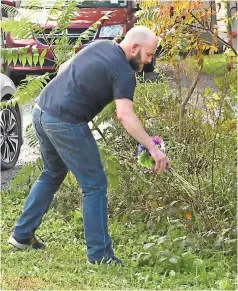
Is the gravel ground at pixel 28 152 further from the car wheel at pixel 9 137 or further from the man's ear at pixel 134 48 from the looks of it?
the man's ear at pixel 134 48

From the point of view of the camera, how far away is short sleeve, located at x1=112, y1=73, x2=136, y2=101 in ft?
17.5

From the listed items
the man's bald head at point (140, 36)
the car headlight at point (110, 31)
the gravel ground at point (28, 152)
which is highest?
the man's bald head at point (140, 36)

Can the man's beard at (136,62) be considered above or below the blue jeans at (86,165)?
above

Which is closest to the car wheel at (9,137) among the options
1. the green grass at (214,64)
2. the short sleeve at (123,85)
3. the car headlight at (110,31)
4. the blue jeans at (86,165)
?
the green grass at (214,64)

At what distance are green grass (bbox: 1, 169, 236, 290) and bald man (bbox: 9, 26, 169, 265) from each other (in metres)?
0.26

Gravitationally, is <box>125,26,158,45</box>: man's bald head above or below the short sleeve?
above

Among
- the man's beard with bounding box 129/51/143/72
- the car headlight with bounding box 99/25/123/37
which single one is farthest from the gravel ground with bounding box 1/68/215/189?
the car headlight with bounding box 99/25/123/37

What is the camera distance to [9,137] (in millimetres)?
9211

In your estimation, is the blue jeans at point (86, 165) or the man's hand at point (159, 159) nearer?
the man's hand at point (159, 159)

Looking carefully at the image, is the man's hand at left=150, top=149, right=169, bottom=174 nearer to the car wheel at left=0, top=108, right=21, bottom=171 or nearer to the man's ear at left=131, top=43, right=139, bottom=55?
the man's ear at left=131, top=43, right=139, bottom=55

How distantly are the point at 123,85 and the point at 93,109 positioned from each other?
38 cm

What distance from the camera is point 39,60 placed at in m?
6.86

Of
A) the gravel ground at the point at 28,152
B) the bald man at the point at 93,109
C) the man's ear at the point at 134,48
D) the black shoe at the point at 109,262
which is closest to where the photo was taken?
the bald man at the point at 93,109

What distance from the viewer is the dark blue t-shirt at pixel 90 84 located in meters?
5.39
